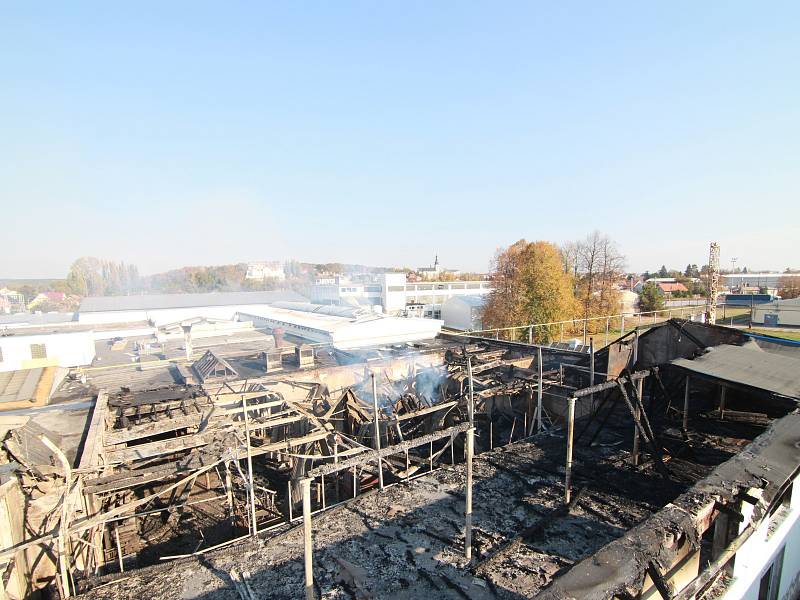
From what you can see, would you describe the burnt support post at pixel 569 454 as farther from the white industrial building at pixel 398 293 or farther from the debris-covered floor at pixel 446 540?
the white industrial building at pixel 398 293

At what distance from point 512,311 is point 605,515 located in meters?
24.4

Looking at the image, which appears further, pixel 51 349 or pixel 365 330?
pixel 51 349

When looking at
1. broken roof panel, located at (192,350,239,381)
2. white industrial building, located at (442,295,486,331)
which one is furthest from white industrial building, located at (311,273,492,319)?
broken roof panel, located at (192,350,239,381)

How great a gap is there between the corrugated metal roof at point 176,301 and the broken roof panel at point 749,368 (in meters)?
41.9

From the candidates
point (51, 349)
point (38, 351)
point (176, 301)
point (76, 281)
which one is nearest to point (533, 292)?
point (51, 349)

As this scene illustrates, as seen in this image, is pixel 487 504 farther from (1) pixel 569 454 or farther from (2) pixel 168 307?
(2) pixel 168 307

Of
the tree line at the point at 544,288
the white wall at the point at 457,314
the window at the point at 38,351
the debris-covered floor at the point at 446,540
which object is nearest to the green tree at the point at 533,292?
the tree line at the point at 544,288

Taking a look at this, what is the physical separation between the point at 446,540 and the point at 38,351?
2811 cm

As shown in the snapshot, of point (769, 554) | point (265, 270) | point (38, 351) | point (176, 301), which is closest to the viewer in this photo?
point (769, 554)

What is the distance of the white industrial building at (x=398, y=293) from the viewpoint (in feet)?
146

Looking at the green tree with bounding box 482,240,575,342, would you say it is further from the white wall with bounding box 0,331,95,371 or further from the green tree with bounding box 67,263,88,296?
the green tree with bounding box 67,263,88,296

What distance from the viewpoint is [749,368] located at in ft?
22.1

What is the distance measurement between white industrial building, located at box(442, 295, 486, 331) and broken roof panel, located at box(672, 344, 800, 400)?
30840mm

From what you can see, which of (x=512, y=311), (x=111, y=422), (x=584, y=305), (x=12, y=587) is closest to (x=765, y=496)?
(x=12, y=587)
